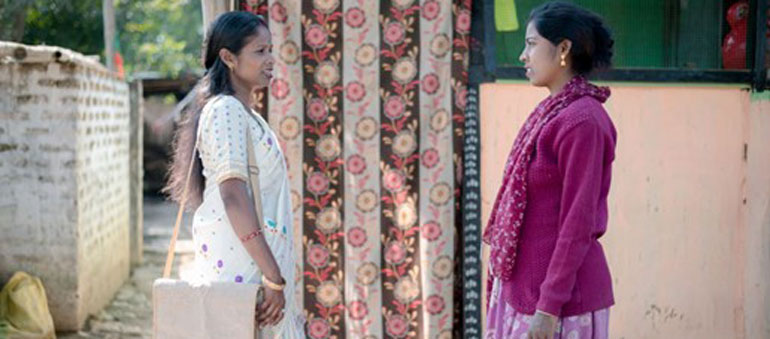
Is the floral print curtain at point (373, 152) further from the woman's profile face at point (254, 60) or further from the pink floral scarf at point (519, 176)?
the pink floral scarf at point (519, 176)

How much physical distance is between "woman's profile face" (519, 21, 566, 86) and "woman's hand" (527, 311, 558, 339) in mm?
657

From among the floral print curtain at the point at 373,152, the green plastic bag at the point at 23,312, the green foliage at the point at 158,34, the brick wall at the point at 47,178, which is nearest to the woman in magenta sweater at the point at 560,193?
the floral print curtain at the point at 373,152

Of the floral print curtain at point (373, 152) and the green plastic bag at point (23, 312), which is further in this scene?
the green plastic bag at point (23, 312)

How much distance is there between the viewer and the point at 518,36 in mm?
4422

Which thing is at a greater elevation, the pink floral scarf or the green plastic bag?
the pink floral scarf

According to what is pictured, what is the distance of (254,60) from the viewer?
8.90 feet

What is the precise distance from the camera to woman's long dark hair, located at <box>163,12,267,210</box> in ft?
8.84

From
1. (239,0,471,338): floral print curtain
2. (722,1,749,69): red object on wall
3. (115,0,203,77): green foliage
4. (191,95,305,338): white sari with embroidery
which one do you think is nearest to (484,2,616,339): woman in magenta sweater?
(191,95,305,338): white sari with embroidery

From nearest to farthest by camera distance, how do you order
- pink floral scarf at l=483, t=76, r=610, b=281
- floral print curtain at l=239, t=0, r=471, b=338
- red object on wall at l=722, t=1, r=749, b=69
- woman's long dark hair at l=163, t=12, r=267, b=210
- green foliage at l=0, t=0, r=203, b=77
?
1. pink floral scarf at l=483, t=76, r=610, b=281
2. woman's long dark hair at l=163, t=12, r=267, b=210
3. floral print curtain at l=239, t=0, r=471, b=338
4. red object on wall at l=722, t=1, r=749, b=69
5. green foliage at l=0, t=0, r=203, b=77

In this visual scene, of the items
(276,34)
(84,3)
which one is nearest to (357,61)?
(276,34)

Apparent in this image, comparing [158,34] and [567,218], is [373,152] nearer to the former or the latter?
[567,218]

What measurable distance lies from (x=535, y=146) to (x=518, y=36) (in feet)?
6.50

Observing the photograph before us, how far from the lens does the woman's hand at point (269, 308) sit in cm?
257

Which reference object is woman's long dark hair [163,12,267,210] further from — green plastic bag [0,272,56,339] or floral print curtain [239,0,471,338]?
green plastic bag [0,272,56,339]
